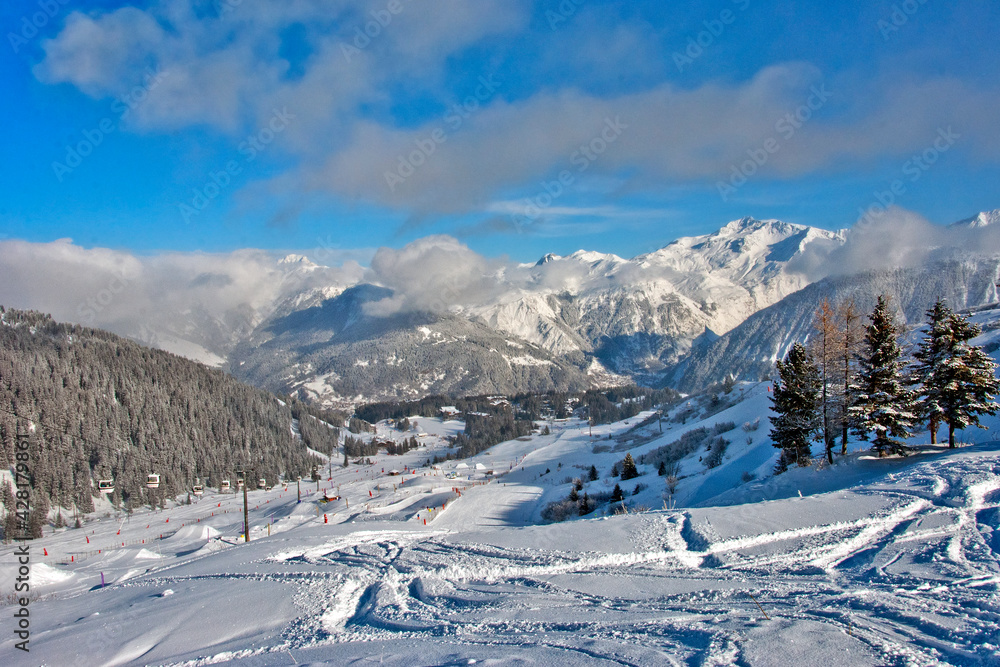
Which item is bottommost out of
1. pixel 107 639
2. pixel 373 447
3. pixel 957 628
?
pixel 373 447

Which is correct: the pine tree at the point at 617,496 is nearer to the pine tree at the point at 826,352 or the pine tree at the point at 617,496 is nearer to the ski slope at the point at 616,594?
the pine tree at the point at 826,352

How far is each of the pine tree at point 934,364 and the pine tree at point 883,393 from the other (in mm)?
606

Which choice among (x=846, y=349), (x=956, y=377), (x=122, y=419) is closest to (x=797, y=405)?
(x=846, y=349)

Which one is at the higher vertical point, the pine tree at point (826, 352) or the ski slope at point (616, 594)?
the pine tree at point (826, 352)

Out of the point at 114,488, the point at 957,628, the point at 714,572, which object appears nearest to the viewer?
the point at 957,628

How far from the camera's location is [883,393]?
24516 millimetres

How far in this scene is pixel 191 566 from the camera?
19.6 meters

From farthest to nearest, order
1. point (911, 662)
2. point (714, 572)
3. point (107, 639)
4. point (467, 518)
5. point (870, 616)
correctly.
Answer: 1. point (467, 518)
2. point (714, 572)
3. point (107, 639)
4. point (870, 616)
5. point (911, 662)

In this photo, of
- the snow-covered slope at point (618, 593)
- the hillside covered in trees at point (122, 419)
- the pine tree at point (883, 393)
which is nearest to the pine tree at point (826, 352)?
the pine tree at point (883, 393)

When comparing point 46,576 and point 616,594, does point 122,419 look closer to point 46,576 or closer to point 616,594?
point 46,576

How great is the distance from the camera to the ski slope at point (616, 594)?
8281mm

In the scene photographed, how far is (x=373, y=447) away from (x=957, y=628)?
6005 inches

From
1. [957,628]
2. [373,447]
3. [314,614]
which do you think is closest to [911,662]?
[957,628]

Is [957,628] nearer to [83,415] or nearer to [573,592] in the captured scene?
[573,592]
